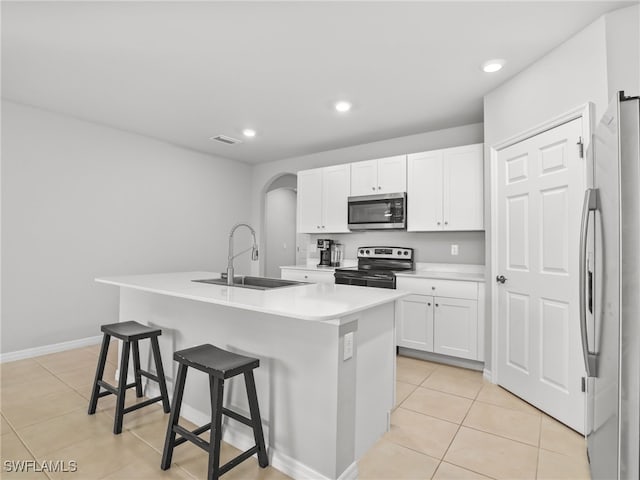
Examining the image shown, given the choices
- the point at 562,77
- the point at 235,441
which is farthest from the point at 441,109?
the point at 235,441

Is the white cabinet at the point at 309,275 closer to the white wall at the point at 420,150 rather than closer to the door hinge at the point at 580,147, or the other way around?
the white wall at the point at 420,150

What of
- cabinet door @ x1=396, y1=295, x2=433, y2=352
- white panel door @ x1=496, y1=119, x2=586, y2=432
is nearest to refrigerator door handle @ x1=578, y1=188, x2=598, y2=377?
white panel door @ x1=496, y1=119, x2=586, y2=432

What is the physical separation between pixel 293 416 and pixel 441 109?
121 inches

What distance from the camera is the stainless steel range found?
369cm

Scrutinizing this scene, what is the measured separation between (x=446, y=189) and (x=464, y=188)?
19 centimetres

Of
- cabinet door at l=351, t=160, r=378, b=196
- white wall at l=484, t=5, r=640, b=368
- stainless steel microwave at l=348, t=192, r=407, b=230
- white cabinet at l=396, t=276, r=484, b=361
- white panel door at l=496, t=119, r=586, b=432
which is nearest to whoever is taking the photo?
white wall at l=484, t=5, r=640, b=368

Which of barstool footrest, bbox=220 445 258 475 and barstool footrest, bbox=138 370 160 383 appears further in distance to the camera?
barstool footrest, bbox=138 370 160 383

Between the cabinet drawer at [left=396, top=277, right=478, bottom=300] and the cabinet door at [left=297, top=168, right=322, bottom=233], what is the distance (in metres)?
1.57

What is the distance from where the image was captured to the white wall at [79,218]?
336 cm

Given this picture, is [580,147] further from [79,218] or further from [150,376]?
[79,218]

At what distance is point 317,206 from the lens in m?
4.75

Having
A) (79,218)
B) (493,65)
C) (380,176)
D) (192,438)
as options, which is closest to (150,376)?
(192,438)

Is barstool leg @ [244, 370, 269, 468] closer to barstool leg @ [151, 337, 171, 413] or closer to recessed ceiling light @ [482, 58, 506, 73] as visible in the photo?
barstool leg @ [151, 337, 171, 413]

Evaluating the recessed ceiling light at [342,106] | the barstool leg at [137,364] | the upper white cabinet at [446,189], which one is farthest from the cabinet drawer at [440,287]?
the barstool leg at [137,364]
